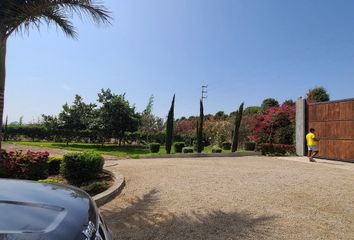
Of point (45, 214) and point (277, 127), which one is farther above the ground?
point (277, 127)

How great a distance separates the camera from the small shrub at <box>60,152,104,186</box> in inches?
320

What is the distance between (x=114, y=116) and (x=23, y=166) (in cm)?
1809

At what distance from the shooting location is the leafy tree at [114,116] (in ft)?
84.3

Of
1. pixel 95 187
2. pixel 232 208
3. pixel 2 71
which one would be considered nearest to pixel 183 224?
pixel 232 208

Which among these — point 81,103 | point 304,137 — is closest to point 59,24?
point 304,137

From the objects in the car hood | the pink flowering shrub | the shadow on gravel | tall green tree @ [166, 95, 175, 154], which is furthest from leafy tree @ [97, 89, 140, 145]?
the car hood

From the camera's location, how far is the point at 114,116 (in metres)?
25.7

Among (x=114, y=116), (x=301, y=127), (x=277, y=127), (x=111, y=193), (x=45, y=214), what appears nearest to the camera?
(x=45, y=214)

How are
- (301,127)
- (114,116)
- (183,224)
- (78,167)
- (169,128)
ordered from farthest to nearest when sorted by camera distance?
1. (114,116)
2. (169,128)
3. (301,127)
4. (78,167)
5. (183,224)

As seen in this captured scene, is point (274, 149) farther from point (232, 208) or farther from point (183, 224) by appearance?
point (183, 224)

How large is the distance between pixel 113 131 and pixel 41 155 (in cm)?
1807

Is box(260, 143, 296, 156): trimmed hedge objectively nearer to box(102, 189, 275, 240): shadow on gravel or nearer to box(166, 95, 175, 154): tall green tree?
box(166, 95, 175, 154): tall green tree

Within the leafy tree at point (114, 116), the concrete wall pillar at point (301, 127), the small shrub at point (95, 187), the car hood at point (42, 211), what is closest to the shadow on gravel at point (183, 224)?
the small shrub at point (95, 187)

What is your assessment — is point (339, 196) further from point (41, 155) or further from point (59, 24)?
point (59, 24)
